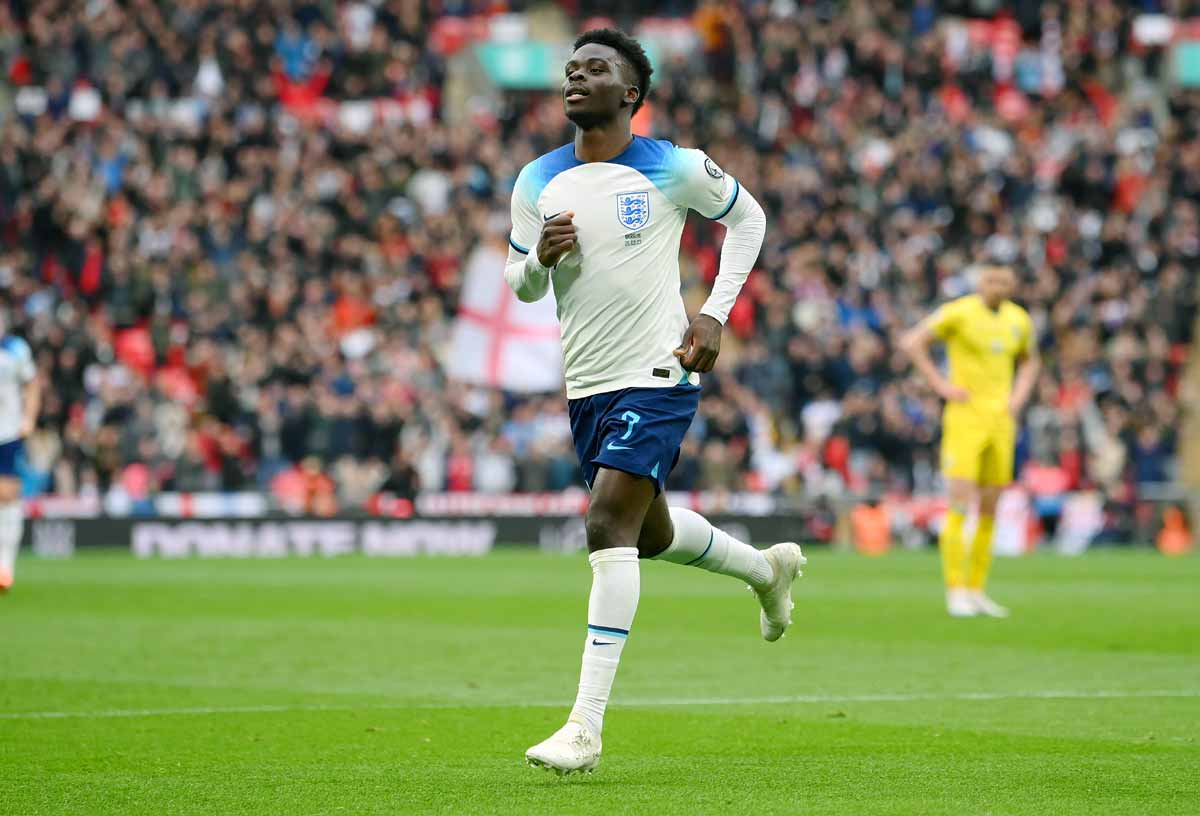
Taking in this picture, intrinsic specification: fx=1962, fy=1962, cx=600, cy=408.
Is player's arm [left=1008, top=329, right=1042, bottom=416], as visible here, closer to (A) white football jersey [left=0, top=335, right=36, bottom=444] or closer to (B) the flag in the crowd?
(A) white football jersey [left=0, top=335, right=36, bottom=444]

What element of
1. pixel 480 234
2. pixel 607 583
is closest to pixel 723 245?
pixel 607 583

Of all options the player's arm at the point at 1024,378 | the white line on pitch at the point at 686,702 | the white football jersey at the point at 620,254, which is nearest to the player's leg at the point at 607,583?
the white football jersey at the point at 620,254

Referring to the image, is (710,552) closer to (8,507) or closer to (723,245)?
Answer: (723,245)

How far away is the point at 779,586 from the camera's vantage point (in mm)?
8047

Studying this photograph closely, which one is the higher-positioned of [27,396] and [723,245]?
[723,245]

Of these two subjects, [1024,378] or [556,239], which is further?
[1024,378]

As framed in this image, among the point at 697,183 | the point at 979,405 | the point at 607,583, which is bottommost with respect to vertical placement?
the point at 607,583

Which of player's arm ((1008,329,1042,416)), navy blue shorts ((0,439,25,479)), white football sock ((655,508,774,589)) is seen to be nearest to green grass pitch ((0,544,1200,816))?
white football sock ((655,508,774,589))

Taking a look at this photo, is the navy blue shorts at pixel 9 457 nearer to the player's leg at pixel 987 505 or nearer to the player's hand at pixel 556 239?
the player's leg at pixel 987 505

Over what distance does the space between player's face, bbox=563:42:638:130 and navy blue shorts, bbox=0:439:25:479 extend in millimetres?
9860

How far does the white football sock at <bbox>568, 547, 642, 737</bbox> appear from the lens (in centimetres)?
664

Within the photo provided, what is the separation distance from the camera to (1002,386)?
14148 millimetres

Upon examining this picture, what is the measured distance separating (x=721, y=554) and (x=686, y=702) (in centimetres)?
123

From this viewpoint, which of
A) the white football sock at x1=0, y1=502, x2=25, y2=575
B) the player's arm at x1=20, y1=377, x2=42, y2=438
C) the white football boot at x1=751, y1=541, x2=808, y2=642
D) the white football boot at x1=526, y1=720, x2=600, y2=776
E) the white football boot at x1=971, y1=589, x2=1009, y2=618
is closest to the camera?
the white football boot at x1=526, y1=720, x2=600, y2=776
